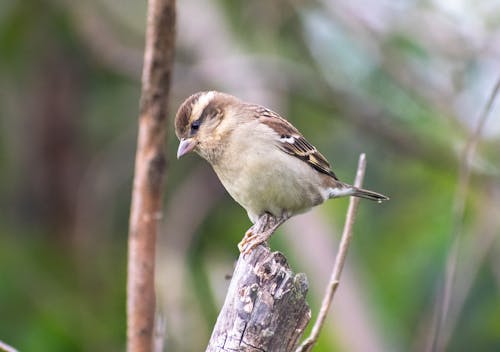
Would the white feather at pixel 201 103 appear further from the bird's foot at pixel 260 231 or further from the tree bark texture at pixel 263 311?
the tree bark texture at pixel 263 311

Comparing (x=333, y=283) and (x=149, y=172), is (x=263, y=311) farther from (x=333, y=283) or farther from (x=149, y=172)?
(x=149, y=172)

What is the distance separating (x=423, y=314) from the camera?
652 cm

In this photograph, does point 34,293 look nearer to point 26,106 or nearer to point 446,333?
point 26,106

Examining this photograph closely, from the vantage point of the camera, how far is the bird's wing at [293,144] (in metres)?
4.38

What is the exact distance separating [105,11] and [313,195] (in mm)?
3945

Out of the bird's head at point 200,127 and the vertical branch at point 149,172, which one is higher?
the bird's head at point 200,127

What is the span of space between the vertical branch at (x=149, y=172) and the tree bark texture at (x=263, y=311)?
36.6 inches

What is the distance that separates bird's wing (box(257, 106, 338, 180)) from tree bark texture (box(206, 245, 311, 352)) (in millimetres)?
1636

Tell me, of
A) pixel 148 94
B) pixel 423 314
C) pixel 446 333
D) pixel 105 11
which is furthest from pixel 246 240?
pixel 105 11

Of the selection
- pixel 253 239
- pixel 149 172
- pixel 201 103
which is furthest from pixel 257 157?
pixel 253 239

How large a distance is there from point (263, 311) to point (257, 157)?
1.60m

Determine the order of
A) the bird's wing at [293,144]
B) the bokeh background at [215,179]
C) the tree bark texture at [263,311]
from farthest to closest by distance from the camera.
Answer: the bokeh background at [215,179]
the bird's wing at [293,144]
the tree bark texture at [263,311]

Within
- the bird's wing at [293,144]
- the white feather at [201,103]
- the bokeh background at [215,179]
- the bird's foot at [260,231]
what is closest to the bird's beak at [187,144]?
the white feather at [201,103]

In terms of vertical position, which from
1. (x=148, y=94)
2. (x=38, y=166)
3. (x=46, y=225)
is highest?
(x=38, y=166)
